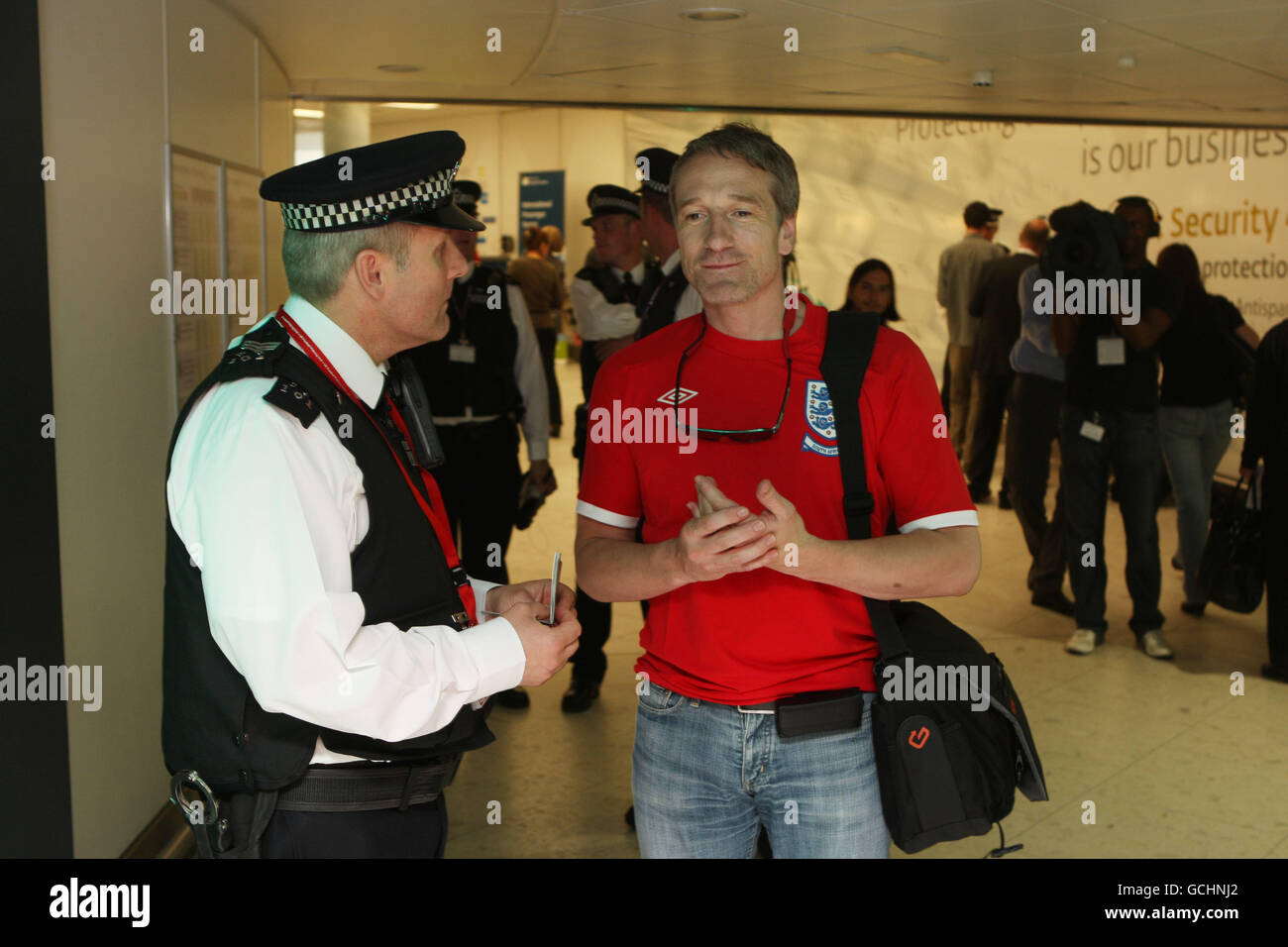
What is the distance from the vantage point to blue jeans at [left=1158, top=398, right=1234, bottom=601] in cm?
556

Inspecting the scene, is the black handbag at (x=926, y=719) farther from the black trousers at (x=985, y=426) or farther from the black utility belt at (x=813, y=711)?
the black trousers at (x=985, y=426)

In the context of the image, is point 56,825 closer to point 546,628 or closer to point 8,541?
point 8,541

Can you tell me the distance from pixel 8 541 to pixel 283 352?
3.68 ft

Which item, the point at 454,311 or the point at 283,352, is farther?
the point at 454,311

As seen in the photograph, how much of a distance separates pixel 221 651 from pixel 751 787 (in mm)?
766

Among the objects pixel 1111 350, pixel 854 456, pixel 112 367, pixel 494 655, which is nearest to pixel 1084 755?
pixel 1111 350

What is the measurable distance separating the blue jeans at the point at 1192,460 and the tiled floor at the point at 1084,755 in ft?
1.32

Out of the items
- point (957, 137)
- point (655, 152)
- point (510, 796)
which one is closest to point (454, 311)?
point (655, 152)

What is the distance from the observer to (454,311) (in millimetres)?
4340

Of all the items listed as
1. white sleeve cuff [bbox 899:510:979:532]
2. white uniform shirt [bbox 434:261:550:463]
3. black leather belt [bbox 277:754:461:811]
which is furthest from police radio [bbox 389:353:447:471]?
white uniform shirt [bbox 434:261:550:463]

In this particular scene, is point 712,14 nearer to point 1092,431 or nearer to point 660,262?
point 660,262

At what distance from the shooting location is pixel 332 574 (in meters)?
1.46

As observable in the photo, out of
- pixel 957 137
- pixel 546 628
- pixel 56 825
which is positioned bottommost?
pixel 56 825

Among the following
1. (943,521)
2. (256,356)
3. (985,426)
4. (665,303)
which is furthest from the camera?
(985,426)
